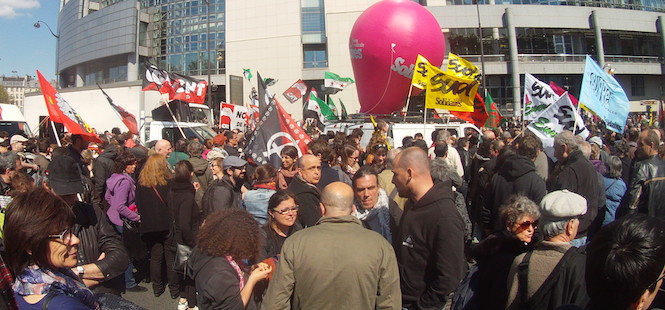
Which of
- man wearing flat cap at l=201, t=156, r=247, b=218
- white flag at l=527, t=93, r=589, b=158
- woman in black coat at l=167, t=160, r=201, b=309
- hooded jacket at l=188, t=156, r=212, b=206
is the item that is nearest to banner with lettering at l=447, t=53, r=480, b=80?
white flag at l=527, t=93, r=589, b=158

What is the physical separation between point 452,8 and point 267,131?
1477 inches

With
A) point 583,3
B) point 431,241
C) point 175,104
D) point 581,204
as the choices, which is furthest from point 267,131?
point 583,3

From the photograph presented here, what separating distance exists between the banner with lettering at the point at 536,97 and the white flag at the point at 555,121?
50 cm

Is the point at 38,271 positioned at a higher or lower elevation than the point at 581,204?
lower

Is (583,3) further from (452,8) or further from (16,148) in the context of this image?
(16,148)

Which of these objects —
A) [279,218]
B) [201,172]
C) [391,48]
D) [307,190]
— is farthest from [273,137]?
[391,48]

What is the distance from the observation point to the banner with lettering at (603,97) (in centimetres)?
759

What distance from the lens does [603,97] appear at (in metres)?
7.90

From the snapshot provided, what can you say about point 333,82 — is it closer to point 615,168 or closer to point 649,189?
point 615,168

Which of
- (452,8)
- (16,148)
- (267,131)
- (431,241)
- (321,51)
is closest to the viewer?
(431,241)

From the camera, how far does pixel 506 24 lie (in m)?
40.7

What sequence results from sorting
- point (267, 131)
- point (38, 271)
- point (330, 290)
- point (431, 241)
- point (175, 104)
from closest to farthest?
point (38, 271) → point (330, 290) → point (431, 241) → point (267, 131) → point (175, 104)

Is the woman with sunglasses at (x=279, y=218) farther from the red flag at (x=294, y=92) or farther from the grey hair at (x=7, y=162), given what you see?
the red flag at (x=294, y=92)

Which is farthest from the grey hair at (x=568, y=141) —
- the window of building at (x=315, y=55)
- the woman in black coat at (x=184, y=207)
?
the window of building at (x=315, y=55)
